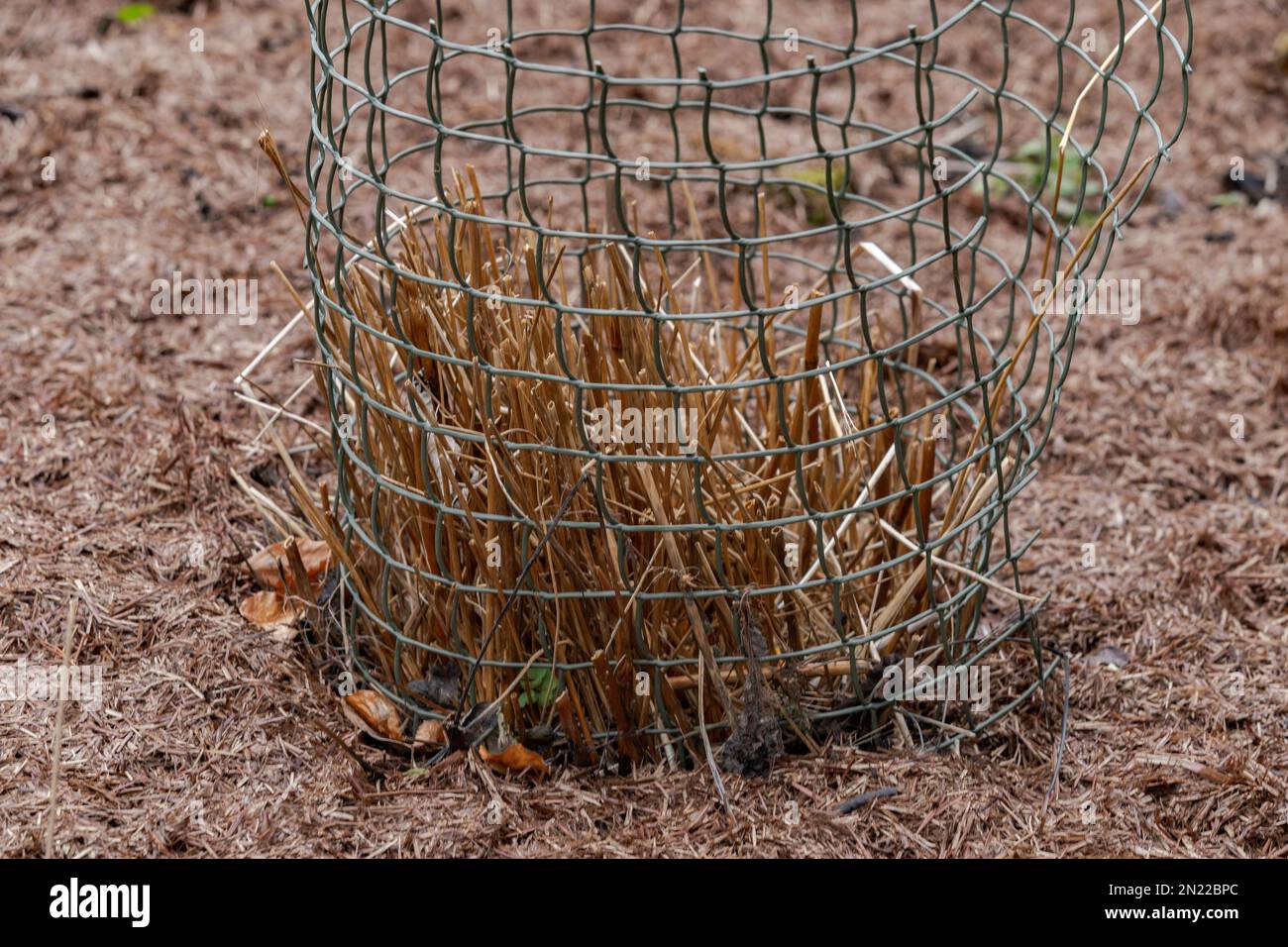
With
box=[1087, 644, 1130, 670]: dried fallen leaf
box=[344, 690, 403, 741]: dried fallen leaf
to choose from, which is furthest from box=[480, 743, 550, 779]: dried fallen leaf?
box=[1087, 644, 1130, 670]: dried fallen leaf

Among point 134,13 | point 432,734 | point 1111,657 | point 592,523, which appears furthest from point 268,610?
point 134,13

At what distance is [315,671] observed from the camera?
2549mm

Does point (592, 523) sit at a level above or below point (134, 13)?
below

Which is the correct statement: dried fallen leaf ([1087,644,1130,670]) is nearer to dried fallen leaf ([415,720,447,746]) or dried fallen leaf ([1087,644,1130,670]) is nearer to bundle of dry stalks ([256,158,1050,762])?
bundle of dry stalks ([256,158,1050,762])

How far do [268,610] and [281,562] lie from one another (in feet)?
0.34

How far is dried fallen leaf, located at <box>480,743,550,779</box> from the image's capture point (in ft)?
7.54

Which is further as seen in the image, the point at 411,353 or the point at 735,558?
the point at 735,558

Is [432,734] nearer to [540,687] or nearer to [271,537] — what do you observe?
[540,687]

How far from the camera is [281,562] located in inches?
105

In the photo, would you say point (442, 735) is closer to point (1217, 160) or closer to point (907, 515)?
A: point (907, 515)

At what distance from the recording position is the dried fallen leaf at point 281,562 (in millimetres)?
2676

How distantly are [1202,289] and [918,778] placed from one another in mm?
2081
